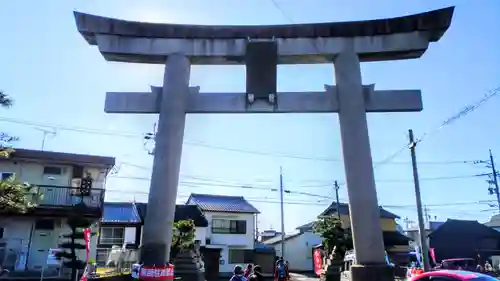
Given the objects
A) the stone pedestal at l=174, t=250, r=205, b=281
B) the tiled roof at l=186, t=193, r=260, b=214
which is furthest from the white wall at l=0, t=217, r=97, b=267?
the tiled roof at l=186, t=193, r=260, b=214

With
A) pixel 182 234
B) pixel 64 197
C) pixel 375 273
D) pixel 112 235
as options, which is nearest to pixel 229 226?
pixel 112 235

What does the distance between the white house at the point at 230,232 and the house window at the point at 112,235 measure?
7.64 m

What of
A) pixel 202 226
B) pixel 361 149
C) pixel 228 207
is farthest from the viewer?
pixel 228 207

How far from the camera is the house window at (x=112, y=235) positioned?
28.9m

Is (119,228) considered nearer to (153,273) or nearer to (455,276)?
(153,273)

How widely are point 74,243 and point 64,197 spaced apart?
A: 3139 millimetres

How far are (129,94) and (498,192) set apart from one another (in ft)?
111

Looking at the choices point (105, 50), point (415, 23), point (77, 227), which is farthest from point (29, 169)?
point (415, 23)

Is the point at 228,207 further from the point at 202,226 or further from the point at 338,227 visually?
the point at 338,227

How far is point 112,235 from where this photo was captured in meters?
29.2

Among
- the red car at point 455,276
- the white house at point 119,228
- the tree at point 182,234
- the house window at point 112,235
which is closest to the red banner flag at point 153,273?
the red car at point 455,276

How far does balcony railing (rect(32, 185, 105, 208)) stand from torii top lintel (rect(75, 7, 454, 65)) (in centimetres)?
1226

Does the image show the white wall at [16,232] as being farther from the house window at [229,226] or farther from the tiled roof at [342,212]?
the tiled roof at [342,212]

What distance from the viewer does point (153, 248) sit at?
8.93 m
